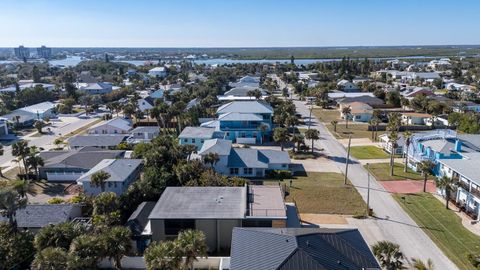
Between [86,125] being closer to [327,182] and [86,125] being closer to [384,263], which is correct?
[327,182]

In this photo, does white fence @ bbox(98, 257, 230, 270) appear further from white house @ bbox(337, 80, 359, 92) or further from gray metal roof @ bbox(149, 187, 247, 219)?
white house @ bbox(337, 80, 359, 92)

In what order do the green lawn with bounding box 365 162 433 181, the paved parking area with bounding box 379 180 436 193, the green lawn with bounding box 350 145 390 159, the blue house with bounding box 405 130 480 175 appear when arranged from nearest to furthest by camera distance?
the paved parking area with bounding box 379 180 436 193
the blue house with bounding box 405 130 480 175
the green lawn with bounding box 365 162 433 181
the green lawn with bounding box 350 145 390 159

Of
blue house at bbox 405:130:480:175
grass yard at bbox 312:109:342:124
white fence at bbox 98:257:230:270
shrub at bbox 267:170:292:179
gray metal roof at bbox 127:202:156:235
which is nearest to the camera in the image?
white fence at bbox 98:257:230:270

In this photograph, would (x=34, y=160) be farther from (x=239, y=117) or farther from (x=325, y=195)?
A: (x=325, y=195)

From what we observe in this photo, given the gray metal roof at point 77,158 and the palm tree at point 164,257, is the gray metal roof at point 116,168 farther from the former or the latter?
the palm tree at point 164,257

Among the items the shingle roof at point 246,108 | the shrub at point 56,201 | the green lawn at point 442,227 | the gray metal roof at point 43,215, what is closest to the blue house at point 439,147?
the green lawn at point 442,227

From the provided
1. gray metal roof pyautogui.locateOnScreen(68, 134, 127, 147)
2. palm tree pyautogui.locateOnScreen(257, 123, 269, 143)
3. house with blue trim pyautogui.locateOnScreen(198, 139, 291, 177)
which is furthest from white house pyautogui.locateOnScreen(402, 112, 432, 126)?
gray metal roof pyautogui.locateOnScreen(68, 134, 127, 147)

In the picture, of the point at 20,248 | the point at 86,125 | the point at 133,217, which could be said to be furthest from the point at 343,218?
the point at 86,125

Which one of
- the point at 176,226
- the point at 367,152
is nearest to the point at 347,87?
the point at 367,152
